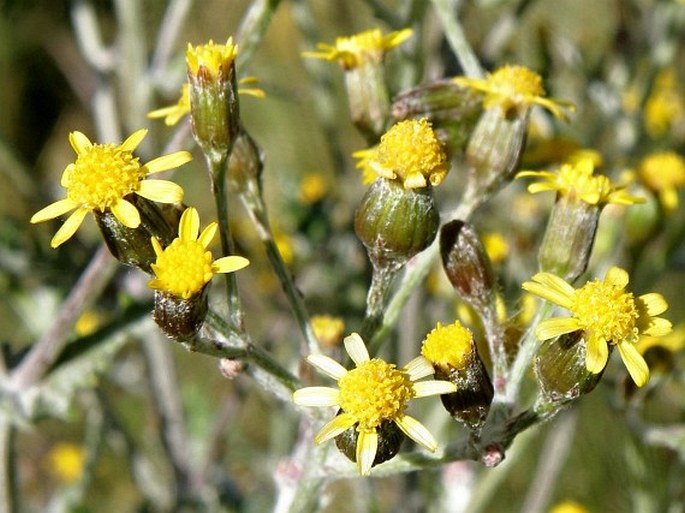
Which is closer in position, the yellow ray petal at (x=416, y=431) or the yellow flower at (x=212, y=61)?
the yellow ray petal at (x=416, y=431)

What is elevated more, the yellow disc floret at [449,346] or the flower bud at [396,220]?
the flower bud at [396,220]

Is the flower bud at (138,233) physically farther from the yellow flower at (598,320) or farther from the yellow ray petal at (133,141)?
the yellow flower at (598,320)

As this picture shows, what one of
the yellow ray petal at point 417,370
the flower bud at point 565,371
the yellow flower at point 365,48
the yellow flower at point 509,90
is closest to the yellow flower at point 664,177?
the yellow flower at point 509,90

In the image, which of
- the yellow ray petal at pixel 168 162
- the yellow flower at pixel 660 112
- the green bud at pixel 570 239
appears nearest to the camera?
the yellow ray petal at pixel 168 162

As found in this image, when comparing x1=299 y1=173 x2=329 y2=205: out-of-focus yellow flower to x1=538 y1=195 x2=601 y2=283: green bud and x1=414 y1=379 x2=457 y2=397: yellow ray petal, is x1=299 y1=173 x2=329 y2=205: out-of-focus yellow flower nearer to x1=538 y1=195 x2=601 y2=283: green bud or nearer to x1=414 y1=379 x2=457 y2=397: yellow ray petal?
x1=538 y1=195 x2=601 y2=283: green bud

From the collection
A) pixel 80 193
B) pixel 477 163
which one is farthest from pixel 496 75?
pixel 80 193

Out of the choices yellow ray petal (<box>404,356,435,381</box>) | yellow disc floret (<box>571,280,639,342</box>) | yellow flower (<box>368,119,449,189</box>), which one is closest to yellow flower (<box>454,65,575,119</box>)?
yellow flower (<box>368,119,449,189</box>)

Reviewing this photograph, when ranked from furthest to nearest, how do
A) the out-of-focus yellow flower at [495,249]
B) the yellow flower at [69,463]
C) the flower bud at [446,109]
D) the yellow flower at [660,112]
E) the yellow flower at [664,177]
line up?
Result: 1. the yellow flower at [69,463]
2. the yellow flower at [660,112]
3. the yellow flower at [664,177]
4. the out-of-focus yellow flower at [495,249]
5. the flower bud at [446,109]

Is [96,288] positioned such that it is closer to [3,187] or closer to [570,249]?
[570,249]
